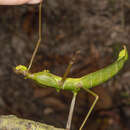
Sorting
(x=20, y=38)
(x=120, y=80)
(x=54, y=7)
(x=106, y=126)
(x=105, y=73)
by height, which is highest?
(x=54, y=7)

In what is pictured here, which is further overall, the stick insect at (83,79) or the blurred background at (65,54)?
the blurred background at (65,54)

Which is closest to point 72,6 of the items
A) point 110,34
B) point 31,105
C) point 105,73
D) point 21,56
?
point 110,34

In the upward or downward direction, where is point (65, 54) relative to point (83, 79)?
upward

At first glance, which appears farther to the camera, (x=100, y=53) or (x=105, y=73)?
(x=100, y=53)

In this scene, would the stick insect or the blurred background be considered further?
the blurred background

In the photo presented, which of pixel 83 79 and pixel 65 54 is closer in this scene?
pixel 83 79

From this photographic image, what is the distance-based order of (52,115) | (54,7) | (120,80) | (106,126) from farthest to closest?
(54,7) < (120,80) < (52,115) < (106,126)

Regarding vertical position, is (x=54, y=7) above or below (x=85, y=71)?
above

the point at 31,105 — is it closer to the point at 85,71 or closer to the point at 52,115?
the point at 52,115
